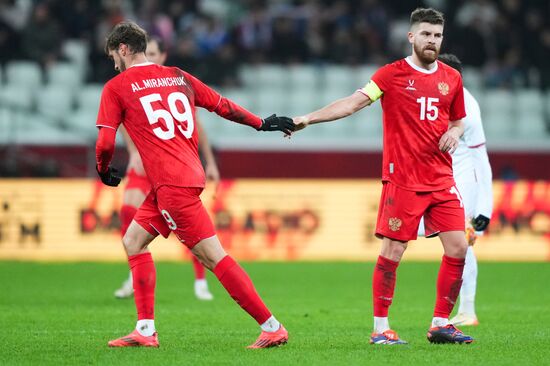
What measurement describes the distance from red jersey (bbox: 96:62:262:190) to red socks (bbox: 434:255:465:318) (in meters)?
1.91

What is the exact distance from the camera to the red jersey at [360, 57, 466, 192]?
8141mm

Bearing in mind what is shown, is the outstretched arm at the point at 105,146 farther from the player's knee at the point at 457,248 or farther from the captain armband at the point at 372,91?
the player's knee at the point at 457,248

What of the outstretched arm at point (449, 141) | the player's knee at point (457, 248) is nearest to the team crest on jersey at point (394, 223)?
the player's knee at point (457, 248)

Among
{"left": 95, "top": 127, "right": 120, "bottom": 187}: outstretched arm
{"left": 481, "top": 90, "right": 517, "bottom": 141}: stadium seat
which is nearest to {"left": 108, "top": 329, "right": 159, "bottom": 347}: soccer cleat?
{"left": 95, "top": 127, "right": 120, "bottom": 187}: outstretched arm

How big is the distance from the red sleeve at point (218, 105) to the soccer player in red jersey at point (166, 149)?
0.04 m

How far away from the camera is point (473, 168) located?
9773mm

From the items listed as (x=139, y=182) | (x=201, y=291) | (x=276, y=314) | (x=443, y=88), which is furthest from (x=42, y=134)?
(x=443, y=88)

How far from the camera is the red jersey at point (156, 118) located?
7.72 metres

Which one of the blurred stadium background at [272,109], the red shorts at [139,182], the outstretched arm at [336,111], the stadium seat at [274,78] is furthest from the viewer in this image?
the stadium seat at [274,78]

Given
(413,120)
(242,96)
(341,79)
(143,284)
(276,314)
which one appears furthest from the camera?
(341,79)

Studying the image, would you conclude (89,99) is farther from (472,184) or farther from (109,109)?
(109,109)

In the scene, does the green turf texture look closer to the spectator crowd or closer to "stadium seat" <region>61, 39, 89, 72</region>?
the spectator crowd

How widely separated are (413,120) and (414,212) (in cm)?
67

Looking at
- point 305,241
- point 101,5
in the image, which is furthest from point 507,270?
point 101,5
